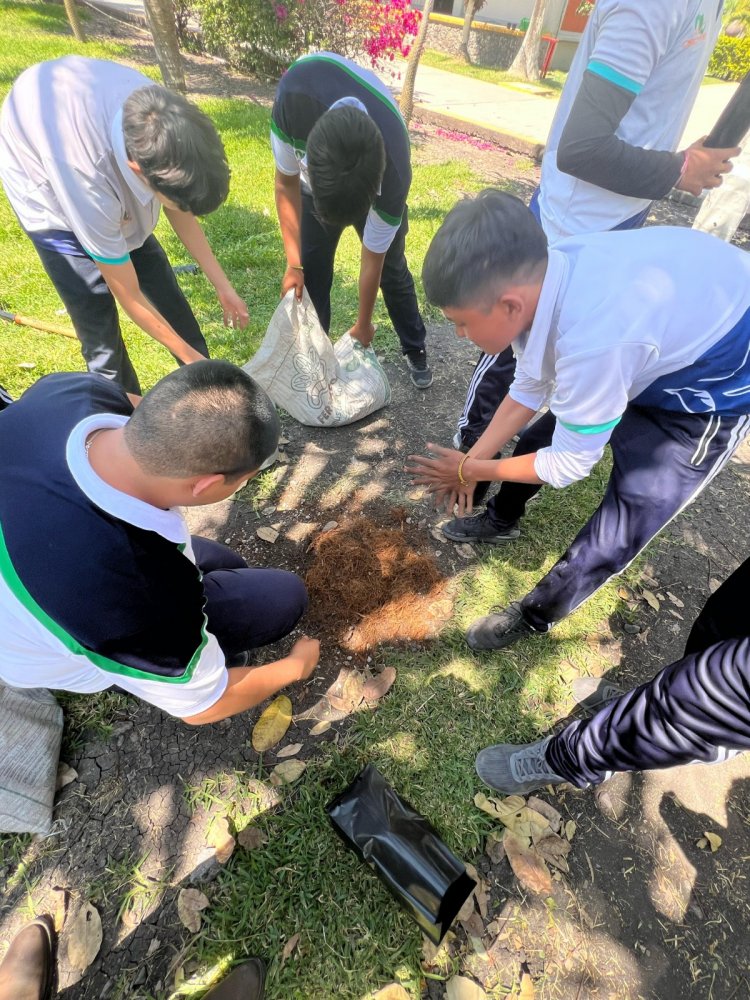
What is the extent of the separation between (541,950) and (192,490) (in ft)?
5.60

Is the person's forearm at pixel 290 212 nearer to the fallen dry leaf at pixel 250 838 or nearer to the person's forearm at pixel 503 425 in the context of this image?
the person's forearm at pixel 503 425

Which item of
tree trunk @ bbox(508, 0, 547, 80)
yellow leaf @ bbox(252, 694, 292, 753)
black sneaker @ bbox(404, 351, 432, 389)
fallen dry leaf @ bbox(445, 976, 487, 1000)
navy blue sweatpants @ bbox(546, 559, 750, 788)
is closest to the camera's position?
navy blue sweatpants @ bbox(546, 559, 750, 788)

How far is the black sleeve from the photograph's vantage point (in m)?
1.63

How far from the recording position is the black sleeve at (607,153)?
163cm

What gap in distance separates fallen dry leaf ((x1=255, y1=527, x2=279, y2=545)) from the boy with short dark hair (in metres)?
1.25

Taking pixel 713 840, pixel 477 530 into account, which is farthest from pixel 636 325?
pixel 713 840

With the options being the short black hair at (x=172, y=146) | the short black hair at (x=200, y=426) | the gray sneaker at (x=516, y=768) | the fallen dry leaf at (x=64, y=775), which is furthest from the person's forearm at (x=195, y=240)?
the gray sneaker at (x=516, y=768)

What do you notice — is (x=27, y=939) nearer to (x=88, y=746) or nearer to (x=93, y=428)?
(x=88, y=746)

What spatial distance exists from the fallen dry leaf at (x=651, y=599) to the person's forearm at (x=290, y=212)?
2.41 meters

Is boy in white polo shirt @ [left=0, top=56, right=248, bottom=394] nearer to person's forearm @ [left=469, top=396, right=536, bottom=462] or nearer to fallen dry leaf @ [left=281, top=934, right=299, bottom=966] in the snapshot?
person's forearm @ [left=469, top=396, right=536, bottom=462]

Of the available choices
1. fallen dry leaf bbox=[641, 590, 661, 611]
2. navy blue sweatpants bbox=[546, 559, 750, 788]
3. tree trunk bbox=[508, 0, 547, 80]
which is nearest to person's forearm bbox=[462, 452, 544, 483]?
navy blue sweatpants bbox=[546, 559, 750, 788]

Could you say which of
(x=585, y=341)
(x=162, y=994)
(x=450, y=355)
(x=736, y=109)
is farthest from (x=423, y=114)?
(x=162, y=994)

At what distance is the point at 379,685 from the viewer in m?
2.07

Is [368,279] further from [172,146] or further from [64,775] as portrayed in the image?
[64,775]
